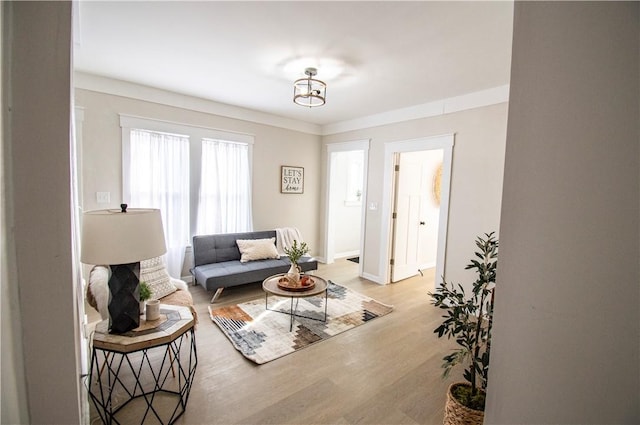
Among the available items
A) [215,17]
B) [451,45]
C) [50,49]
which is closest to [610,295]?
[50,49]

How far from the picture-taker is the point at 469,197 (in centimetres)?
339

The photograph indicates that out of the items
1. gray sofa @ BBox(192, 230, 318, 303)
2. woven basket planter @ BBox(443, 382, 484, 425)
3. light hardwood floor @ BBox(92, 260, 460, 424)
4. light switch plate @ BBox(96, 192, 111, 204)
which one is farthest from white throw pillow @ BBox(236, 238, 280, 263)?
woven basket planter @ BBox(443, 382, 484, 425)

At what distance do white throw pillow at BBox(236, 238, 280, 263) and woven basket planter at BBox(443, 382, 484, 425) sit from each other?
2970 mm

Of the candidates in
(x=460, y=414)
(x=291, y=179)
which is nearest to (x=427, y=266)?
(x=291, y=179)

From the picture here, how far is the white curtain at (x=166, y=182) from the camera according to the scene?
3514 millimetres

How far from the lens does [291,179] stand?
16.6ft

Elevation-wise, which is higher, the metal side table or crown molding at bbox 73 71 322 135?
crown molding at bbox 73 71 322 135

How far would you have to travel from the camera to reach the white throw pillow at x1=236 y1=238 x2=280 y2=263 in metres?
3.99

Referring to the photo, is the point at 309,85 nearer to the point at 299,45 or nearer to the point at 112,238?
the point at 299,45

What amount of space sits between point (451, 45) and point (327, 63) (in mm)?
1033

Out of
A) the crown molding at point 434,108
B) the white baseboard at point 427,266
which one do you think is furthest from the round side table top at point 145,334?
the white baseboard at point 427,266

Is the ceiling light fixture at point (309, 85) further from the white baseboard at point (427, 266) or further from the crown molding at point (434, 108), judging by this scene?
the white baseboard at point (427, 266)

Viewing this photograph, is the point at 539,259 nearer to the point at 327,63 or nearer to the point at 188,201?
the point at 327,63

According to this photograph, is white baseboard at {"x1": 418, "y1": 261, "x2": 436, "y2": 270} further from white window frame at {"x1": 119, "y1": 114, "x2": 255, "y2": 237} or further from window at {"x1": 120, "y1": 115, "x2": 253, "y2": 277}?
white window frame at {"x1": 119, "y1": 114, "x2": 255, "y2": 237}
